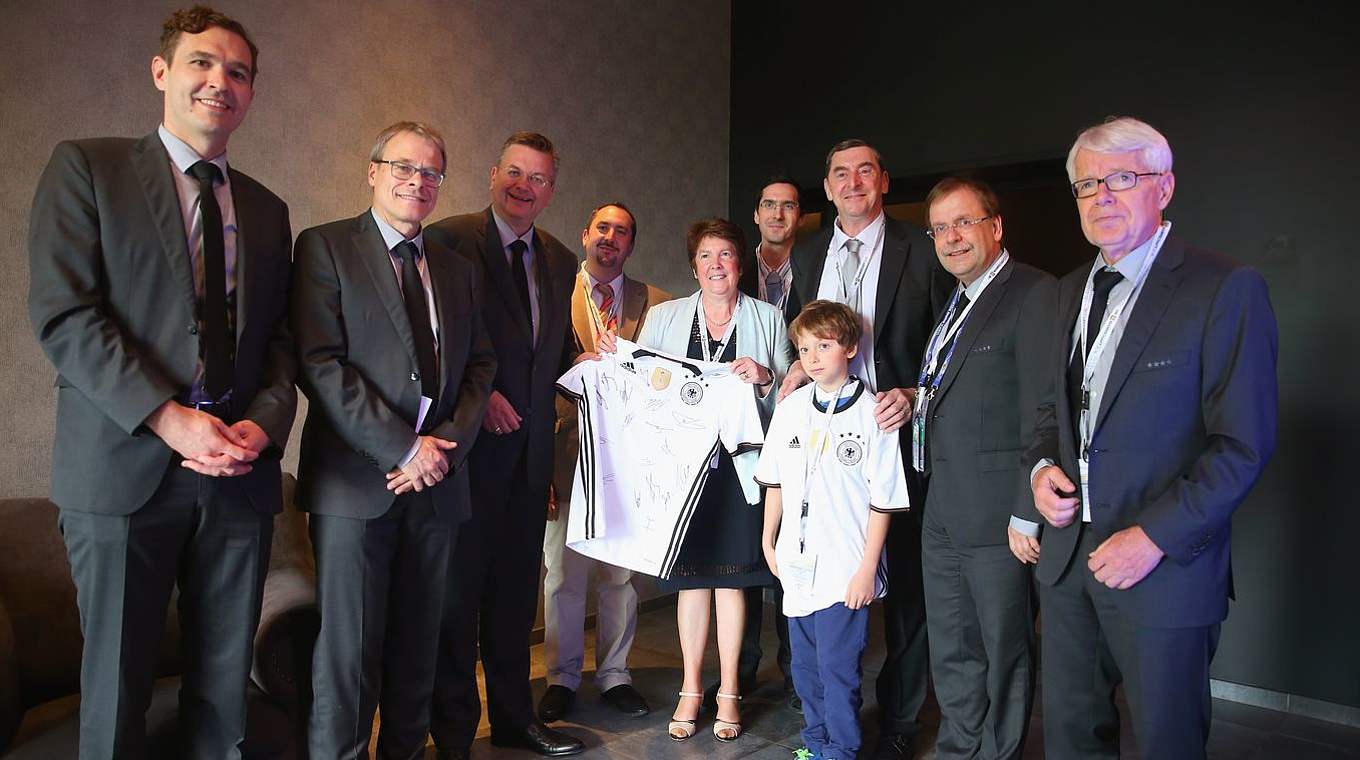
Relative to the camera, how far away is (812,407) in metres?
3.20

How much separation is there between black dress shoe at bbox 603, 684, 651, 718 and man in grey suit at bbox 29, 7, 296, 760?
68.7 inches

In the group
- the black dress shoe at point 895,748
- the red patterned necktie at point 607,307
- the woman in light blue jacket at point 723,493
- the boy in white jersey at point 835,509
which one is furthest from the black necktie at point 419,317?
the black dress shoe at point 895,748

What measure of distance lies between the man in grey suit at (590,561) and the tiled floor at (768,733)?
14cm

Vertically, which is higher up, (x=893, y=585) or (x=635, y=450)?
(x=635, y=450)

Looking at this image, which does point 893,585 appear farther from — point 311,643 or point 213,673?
point 213,673

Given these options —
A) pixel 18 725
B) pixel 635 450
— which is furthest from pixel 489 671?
pixel 18 725

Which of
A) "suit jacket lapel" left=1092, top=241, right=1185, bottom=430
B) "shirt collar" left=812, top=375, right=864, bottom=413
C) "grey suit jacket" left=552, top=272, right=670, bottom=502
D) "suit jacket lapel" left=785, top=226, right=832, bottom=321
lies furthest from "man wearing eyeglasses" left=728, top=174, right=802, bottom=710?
"suit jacket lapel" left=1092, top=241, right=1185, bottom=430

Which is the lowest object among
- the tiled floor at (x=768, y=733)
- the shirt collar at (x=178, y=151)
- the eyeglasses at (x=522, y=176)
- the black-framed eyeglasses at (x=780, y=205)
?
the tiled floor at (x=768, y=733)

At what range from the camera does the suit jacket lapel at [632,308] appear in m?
4.12

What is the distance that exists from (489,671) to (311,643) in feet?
2.46

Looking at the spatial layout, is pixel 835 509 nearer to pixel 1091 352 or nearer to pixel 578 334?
pixel 1091 352

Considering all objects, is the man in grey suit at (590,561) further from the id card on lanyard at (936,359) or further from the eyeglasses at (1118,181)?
the eyeglasses at (1118,181)

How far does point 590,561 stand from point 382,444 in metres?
1.78

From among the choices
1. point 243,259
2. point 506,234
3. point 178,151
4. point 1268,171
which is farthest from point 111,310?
point 1268,171
